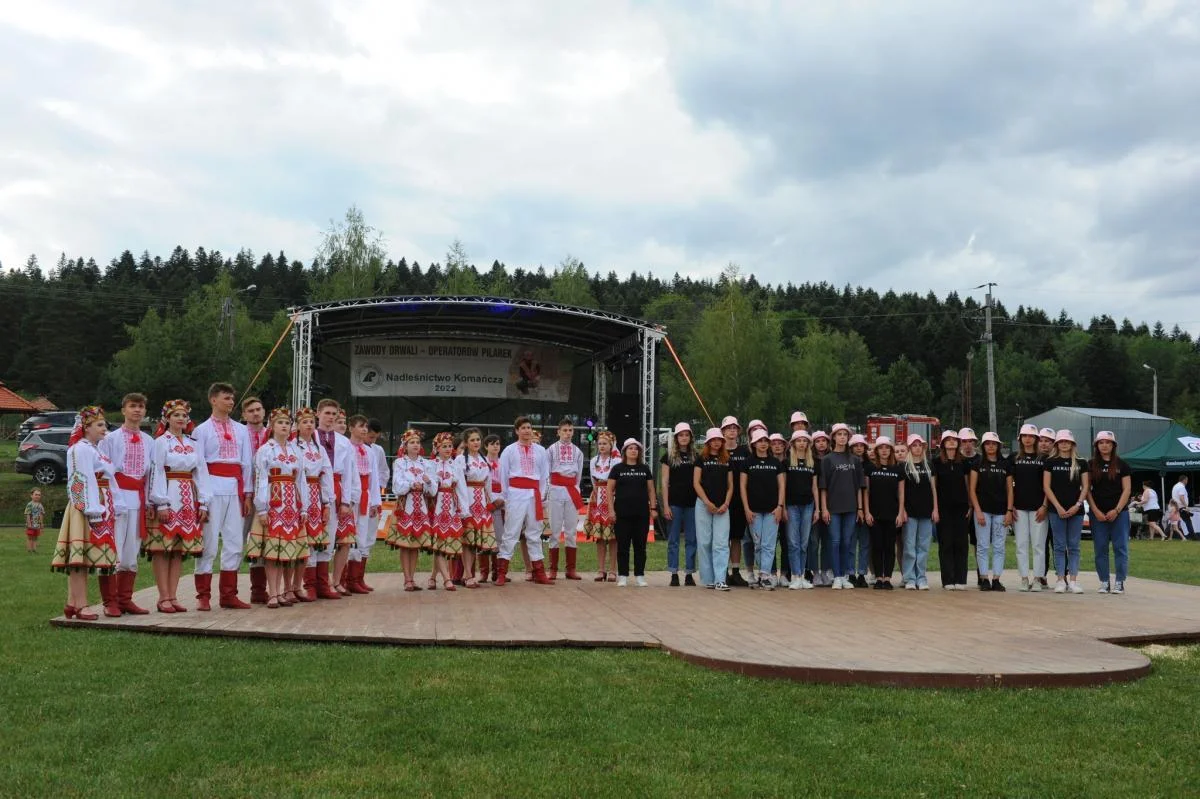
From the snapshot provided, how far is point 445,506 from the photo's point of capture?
10.4m

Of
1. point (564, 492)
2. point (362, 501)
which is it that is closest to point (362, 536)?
point (362, 501)

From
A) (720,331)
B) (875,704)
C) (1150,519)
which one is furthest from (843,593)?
(720,331)

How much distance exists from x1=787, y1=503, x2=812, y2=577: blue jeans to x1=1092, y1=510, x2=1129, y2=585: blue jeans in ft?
9.81

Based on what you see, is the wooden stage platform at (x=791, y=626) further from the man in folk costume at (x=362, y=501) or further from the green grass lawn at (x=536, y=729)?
the man in folk costume at (x=362, y=501)

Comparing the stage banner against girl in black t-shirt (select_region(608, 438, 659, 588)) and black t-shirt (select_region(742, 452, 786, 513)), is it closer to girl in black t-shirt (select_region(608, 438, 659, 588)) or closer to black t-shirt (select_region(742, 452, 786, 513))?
girl in black t-shirt (select_region(608, 438, 659, 588))

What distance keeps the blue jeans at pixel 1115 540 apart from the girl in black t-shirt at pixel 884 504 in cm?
204

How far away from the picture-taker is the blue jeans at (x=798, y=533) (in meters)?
10.9

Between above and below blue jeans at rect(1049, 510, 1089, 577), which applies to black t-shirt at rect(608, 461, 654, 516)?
above

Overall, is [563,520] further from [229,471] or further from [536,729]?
[536,729]

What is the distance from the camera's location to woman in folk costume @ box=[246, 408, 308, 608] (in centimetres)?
849

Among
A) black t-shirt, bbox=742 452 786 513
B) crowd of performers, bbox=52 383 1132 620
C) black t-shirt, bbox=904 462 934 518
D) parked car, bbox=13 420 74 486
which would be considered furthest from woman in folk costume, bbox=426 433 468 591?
parked car, bbox=13 420 74 486

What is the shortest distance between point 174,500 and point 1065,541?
348 inches

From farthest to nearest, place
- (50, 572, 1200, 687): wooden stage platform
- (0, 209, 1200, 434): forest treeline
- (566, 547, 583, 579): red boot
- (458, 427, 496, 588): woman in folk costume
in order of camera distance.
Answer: (0, 209, 1200, 434): forest treeline
(566, 547, 583, 579): red boot
(458, 427, 496, 588): woman in folk costume
(50, 572, 1200, 687): wooden stage platform

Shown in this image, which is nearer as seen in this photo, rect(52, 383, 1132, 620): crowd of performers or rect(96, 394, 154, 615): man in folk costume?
rect(96, 394, 154, 615): man in folk costume
